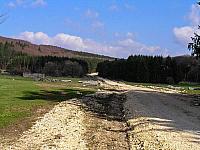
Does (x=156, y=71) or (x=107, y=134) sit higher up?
(x=156, y=71)

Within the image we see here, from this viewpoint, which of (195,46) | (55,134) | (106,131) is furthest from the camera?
(195,46)

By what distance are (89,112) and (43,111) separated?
3336 millimetres

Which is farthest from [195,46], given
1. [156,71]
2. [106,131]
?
[156,71]

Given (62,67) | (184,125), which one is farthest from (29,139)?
(62,67)

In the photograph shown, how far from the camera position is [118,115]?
107ft

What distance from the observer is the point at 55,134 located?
22.4 meters

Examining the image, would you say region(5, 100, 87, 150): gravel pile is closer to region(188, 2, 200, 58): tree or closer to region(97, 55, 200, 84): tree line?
region(188, 2, 200, 58): tree

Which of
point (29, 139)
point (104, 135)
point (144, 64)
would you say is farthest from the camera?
point (144, 64)

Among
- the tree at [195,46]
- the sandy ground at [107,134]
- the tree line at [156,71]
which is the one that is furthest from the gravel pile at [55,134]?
the tree line at [156,71]

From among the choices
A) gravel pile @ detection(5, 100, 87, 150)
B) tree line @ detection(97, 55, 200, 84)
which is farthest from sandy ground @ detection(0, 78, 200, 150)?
tree line @ detection(97, 55, 200, 84)

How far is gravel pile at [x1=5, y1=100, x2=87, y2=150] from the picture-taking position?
750 inches

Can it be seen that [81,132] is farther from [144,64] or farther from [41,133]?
[144,64]

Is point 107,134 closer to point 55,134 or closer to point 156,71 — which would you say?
Answer: point 55,134

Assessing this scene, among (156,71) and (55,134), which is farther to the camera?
(156,71)
